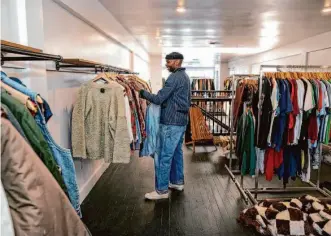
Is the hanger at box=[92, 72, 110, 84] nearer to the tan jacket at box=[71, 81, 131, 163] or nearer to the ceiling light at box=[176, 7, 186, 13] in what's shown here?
the tan jacket at box=[71, 81, 131, 163]

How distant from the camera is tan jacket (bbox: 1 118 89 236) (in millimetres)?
886

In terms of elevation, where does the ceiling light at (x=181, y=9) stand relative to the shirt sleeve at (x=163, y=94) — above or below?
above

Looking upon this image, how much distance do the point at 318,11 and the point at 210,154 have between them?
9.30 feet

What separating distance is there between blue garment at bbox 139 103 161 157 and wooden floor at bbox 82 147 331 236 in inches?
22.9

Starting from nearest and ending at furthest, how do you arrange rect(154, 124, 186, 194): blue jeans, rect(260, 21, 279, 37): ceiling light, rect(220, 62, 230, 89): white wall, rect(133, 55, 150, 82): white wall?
rect(154, 124, 186, 194): blue jeans → rect(260, 21, 279, 37): ceiling light → rect(133, 55, 150, 82): white wall → rect(220, 62, 230, 89): white wall

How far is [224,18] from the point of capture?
4.04 m

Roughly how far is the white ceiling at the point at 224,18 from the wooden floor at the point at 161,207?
2.26 meters

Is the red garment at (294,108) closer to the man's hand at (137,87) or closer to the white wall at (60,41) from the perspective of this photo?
the man's hand at (137,87)

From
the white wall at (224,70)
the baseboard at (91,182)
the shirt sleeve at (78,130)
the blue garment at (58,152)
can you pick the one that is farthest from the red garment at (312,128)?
the white wall at (224,70)

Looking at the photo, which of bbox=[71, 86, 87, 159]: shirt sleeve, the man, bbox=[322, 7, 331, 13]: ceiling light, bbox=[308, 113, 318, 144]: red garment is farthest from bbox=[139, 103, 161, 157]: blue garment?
bbox=[322, 7, 331, 13]: ceiling light

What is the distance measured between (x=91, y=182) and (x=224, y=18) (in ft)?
9.71

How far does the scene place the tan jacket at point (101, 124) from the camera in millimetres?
2479

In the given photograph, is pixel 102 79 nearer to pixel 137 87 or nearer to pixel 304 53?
pixel 137 87

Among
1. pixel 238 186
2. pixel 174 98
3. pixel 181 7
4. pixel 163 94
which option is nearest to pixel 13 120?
pixel 163 94
